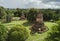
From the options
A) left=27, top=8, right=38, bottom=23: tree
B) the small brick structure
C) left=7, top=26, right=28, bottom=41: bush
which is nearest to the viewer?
left=7, top=26, right=28, bottom=41: bush

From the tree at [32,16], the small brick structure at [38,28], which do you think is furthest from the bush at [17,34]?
the tree at [32,16]

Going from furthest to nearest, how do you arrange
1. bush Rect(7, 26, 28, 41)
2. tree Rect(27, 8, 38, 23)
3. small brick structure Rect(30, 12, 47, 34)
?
tree Rect(27, 8, 38, 23), small brick structure Rect(30, 12, 47, 34), bush Rect(7, 26, 28, 41)

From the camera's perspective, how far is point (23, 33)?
2156 inches

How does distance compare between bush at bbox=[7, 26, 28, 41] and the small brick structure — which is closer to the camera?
bush at bbox=[7, 26, 28, 41]

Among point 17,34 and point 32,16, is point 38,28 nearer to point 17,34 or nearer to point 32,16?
point 17,34

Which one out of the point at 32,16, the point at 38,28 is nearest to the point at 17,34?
the point at 38,28

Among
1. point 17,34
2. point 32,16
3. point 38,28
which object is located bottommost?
point 38,28

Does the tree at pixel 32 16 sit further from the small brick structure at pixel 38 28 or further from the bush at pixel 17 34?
the bush at pixel 17 34

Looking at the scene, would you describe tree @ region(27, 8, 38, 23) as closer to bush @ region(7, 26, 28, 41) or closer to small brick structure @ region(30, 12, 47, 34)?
small brick structure @ region(30, 12, 47, 34)

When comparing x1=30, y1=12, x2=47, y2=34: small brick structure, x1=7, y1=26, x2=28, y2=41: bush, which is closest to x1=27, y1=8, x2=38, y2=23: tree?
x1=30, y1=12, x2=47, y2=34: small brick structure

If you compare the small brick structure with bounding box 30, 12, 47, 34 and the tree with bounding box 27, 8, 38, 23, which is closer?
the small brick structure with bounding box 30, 12, 47, 34

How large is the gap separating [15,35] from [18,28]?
3.11m

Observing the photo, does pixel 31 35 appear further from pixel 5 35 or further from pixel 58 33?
pixel 58 33

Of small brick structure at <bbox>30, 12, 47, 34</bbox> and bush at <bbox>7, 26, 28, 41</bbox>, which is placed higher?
bush at <bbox>7, 26, 28, 41</bbox>
